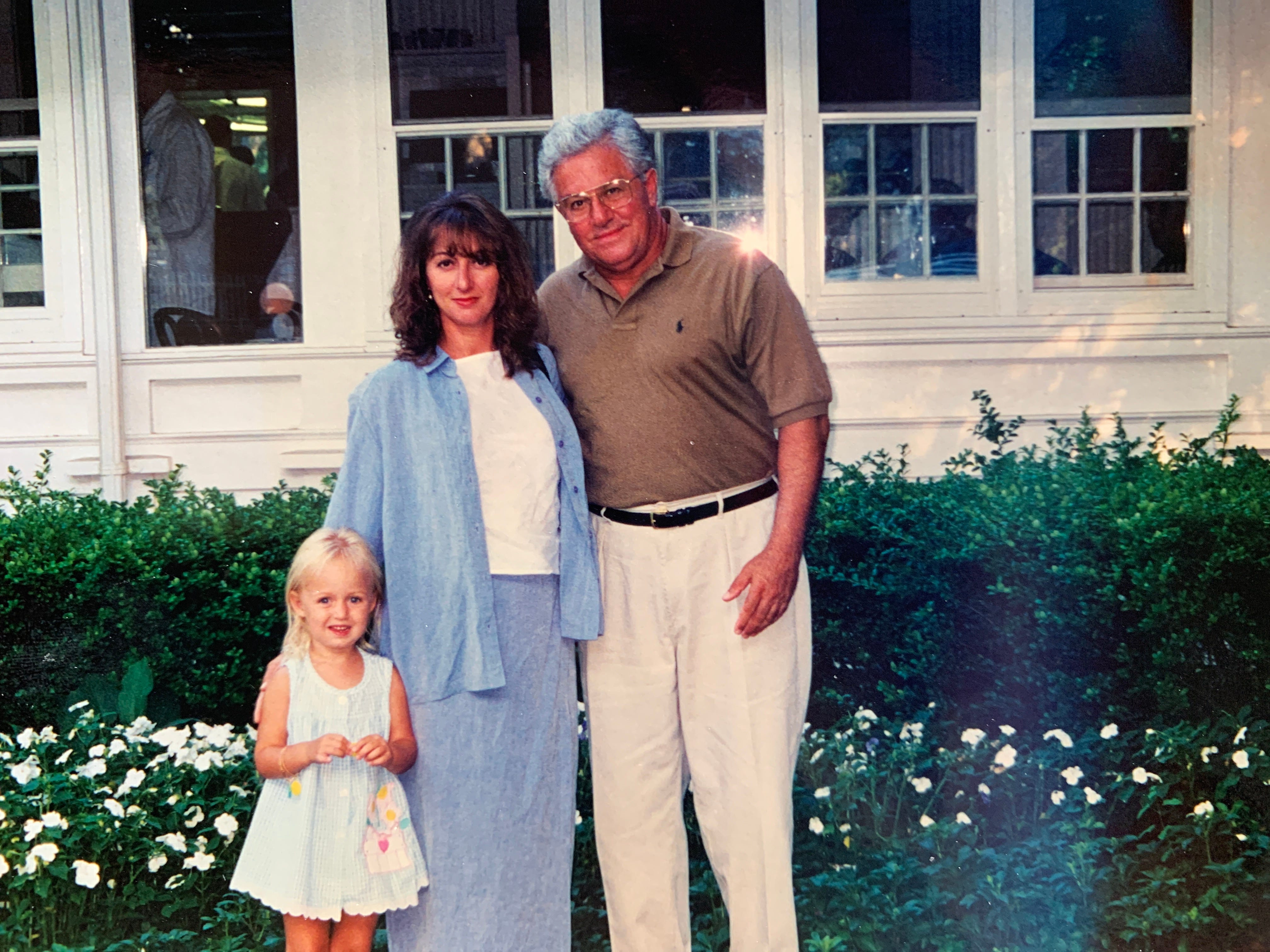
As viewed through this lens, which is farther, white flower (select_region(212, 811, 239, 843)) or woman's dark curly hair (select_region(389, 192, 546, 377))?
white flower (select_region(212, 811, 239, 843))

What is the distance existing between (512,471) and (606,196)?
0.59m

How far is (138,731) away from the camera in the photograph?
3902mm

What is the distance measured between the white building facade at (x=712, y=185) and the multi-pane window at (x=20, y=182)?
18 mm

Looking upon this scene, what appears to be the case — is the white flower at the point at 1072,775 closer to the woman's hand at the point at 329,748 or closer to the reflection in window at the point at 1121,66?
the woman's hand at the point at 329,748

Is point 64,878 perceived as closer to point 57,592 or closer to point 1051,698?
point 57,592

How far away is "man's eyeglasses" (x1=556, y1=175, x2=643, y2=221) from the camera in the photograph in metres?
2.56

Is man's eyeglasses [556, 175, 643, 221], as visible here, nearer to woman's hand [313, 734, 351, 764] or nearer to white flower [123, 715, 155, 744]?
woman's hand [313, 734, 351, 764]

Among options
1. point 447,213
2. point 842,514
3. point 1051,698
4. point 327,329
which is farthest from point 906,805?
point 327,329

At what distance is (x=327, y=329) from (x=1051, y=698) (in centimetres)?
341

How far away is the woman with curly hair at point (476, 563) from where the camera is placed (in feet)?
7.85

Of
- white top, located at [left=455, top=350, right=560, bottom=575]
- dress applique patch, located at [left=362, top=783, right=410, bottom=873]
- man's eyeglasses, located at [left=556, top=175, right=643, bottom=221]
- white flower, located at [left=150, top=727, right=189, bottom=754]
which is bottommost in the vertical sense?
white flower, located at [left=150, top=727, right=189, bottom=754]

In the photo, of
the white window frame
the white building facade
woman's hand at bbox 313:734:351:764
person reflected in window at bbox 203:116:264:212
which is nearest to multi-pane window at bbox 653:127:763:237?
the white building facade

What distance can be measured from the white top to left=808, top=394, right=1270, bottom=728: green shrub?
1851 mm

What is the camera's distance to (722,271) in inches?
102
